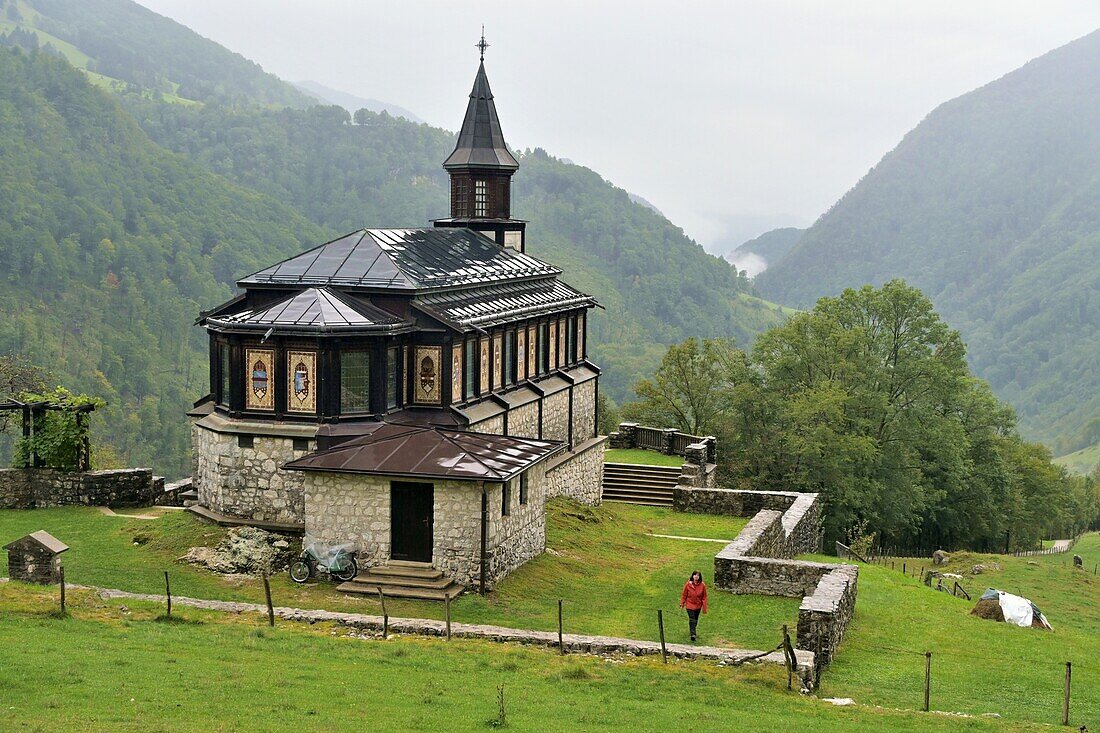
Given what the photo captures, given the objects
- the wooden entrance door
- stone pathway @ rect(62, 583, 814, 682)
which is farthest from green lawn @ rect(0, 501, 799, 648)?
the wooden entrance door

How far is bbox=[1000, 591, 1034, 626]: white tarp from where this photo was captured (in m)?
21.9

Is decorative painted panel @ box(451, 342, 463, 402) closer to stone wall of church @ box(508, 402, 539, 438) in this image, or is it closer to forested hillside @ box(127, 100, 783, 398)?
stone wall of church @ box(508, 402, 539, 438)

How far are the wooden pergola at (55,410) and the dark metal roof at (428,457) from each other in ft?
30.5

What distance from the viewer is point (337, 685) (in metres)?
13.7

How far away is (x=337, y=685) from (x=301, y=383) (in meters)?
9.79

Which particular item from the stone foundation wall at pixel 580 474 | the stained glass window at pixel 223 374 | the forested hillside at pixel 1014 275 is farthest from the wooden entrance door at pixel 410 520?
the forested hillside at pixel 1014 275

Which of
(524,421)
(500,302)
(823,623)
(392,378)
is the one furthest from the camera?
(524,421)

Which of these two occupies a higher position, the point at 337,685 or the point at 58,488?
the point at 337,685

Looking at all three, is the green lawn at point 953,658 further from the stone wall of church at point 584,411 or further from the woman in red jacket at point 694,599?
the stone wall of church at point 584,411

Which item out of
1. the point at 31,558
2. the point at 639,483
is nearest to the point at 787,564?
the point at 639,483

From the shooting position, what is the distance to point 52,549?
18.8m

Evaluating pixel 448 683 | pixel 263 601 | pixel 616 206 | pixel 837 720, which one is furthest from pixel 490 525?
pixel 616 206

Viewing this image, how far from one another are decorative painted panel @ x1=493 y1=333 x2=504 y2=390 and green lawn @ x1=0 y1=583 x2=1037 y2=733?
35.8 feet

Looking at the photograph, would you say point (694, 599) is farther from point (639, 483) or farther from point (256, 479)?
point (639, 483)
